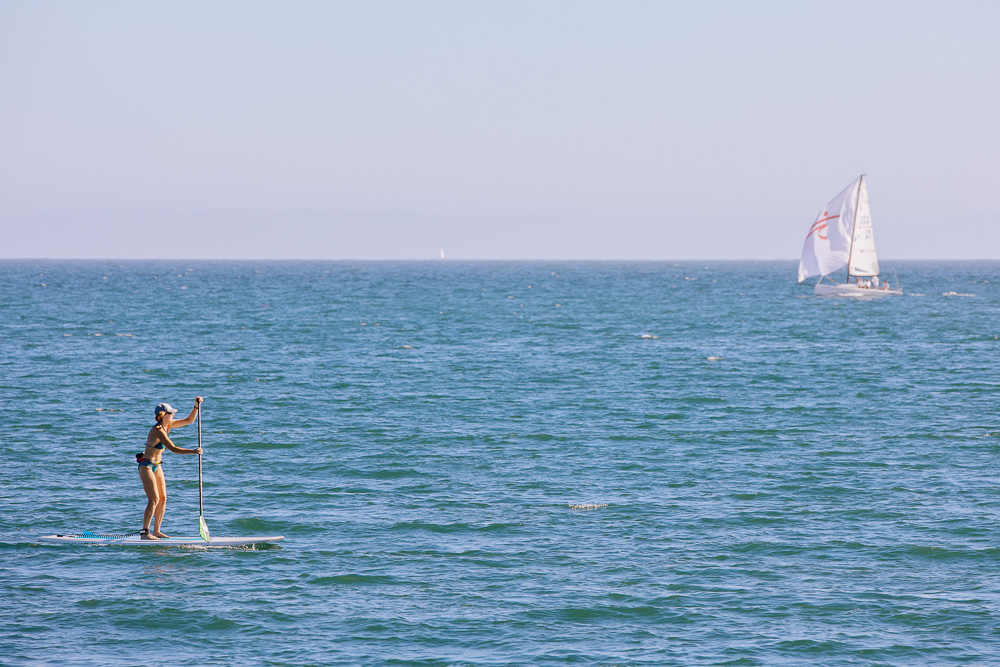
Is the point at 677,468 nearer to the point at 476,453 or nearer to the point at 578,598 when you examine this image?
the point at 476,453

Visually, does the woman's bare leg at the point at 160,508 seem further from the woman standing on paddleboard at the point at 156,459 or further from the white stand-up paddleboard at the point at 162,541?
the white stand-up paddleboard at the point at 162,541

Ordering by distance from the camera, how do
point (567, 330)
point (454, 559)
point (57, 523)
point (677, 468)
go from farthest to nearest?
point (567, 330) → point (677, 468) → point (57, 523) → point (454, 559)

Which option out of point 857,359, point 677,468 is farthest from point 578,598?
point 857,359

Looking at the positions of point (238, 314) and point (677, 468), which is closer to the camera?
point (677, 468)

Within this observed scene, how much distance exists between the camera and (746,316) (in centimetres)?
9312

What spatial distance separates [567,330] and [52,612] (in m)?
61.5

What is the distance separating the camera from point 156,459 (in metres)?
21.1

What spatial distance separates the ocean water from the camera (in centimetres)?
1738
